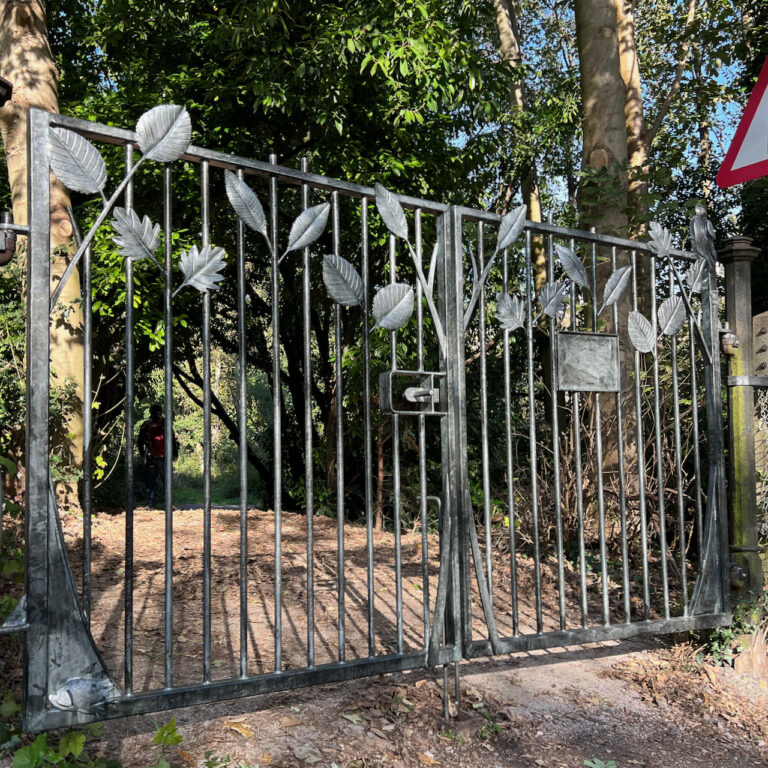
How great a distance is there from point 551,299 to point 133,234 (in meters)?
2.29

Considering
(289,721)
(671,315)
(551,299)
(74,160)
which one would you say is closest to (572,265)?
(551,299)

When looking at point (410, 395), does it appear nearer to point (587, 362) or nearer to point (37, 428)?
point (587, 362)

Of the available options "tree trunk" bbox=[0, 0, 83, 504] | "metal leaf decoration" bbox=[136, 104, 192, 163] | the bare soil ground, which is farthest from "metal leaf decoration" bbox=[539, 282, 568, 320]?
"tree trunk" bbox=[0, 0, 83, 504]

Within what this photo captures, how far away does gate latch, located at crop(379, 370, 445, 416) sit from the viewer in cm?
348

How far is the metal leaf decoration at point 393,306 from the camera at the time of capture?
3.56 m

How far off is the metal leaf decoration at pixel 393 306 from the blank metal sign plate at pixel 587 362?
38.9 inches

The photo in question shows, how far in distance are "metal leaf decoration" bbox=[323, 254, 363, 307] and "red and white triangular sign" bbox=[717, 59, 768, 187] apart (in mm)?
1598

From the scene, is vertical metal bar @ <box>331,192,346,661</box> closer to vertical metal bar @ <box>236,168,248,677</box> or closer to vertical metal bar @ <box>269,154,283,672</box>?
vertical metal bar @ <box>269,154,283,672</box>

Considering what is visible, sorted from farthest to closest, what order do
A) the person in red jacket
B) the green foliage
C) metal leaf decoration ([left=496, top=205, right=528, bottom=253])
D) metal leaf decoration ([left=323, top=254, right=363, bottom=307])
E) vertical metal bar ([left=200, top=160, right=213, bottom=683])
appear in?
the person in red jacket
the green foliage
metal leaf decoration ([left=496, top=205, right=528, bottom=253])
metal leaf decoration ([left=323, top=254, right=363, bottom=307])
vertical metal bar ([left=200, top=160, right=213, bottom=683])

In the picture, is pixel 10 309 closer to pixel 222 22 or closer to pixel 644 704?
pixel 222 22

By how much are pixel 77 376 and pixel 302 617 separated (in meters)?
4.69

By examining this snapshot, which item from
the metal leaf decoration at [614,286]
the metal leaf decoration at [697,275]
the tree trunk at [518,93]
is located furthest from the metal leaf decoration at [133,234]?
the tree trunk at [518,93]

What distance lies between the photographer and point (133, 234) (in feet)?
9.44

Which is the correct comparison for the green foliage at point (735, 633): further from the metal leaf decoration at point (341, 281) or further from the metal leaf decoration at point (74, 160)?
the metal leaf decoration at point (74, 160)
